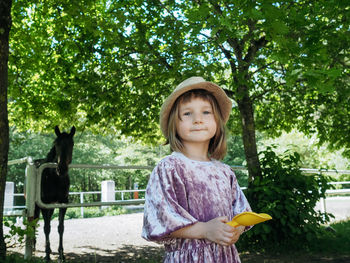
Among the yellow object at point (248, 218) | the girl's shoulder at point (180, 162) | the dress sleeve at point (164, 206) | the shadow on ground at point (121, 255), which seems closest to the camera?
the yellow object at point (248, 218)

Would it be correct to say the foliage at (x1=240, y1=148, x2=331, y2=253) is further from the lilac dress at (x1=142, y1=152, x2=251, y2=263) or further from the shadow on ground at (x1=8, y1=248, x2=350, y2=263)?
the lilac dress at (x1=142, y1=152, x2=251, y2=263)

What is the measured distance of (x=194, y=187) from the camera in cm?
194

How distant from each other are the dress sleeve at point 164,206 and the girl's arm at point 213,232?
0.14 feet

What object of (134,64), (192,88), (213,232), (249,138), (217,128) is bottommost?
(213,232)

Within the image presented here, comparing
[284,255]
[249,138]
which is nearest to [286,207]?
[284,255]

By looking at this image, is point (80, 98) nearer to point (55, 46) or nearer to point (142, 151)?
point (55, 46)

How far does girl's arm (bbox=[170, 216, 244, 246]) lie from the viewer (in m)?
1.69

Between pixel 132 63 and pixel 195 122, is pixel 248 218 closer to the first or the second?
pixel 195 122

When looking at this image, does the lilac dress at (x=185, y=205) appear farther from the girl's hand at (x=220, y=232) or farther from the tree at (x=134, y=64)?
the tree at (x=134, y=64)

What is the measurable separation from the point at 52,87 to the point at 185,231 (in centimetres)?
735

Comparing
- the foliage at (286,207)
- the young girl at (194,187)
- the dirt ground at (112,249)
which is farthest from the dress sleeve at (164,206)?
the foliage at (286,207)

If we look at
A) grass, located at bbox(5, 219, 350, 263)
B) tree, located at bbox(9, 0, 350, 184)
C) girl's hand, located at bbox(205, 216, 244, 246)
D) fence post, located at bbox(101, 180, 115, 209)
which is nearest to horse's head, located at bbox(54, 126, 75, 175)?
grass, located at bbox(5, 219, 350, 263)

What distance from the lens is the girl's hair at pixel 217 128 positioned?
2135 mm

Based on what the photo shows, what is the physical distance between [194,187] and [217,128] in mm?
505
